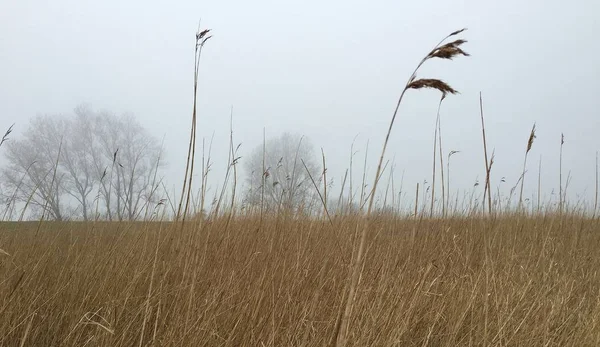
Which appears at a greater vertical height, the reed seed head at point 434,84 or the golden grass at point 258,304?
the reed seed head at point 434,84

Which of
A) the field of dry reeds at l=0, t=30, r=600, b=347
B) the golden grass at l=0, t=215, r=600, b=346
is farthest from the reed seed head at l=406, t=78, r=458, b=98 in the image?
the golden grass at l=0, t=215, r=600, b=346

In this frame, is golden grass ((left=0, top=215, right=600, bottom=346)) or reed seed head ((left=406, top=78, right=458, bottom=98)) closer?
reed seed head ((left=406, top=78, right=458, bottom=98))

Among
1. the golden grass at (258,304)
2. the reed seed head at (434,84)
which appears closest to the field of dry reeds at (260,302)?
the golden grass at (258,304)

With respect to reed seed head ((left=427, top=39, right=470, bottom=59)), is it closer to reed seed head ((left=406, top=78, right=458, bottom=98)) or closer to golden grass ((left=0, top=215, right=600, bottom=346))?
reed seed head ((left=406, top=78, right=458, bottom=98))

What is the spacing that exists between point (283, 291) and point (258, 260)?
21.8 inches

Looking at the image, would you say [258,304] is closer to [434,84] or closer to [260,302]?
[260,302]

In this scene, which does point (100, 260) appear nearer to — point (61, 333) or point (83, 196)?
point (61, 333)

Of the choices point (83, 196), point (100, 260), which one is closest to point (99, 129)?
point (83, 196)

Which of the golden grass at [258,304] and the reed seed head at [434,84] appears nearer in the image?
the reed seed head at [434,84]

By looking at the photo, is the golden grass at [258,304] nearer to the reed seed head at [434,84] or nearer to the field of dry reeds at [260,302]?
the field of dry reeds at [260,302]

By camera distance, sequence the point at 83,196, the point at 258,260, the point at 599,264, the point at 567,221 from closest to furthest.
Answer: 1. the point at 258,260
2. the point at 599,264
3. the point at 567,221
4. the point at 83,196

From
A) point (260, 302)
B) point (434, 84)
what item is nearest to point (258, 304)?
point (260, 302)

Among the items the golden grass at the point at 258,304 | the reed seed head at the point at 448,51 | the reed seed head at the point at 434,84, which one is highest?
the reed seed head at the point at 448,51

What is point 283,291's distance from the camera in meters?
2.41
